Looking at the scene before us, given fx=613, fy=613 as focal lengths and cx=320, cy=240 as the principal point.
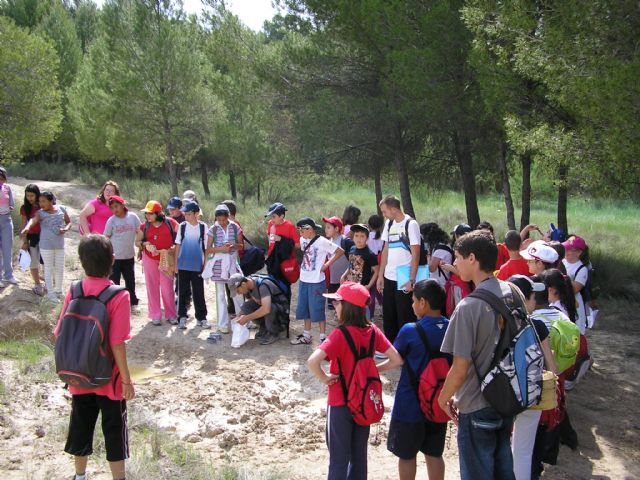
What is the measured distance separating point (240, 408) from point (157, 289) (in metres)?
2.97

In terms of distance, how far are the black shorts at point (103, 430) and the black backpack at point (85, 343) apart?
217mm

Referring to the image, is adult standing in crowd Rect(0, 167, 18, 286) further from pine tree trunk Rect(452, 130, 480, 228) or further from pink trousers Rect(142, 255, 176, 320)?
pine tree trunk Rect(452, 130, 480, 228)

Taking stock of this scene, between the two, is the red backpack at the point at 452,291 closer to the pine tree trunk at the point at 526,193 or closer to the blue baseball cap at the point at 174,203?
the blue baseball cap at the point at 174,203

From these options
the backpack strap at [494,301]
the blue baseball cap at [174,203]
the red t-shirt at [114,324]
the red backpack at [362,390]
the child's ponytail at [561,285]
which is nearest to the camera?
the backpack strap at [494,301]

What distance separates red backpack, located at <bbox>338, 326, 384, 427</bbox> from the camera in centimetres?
364

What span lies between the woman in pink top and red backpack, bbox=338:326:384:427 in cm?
552

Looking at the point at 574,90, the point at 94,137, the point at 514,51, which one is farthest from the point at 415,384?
the point at 94,137

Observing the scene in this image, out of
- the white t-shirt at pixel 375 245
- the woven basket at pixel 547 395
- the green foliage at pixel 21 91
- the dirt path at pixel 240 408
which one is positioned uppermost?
the green foliage at pixel 21 91

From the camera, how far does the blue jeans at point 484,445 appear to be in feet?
10.7

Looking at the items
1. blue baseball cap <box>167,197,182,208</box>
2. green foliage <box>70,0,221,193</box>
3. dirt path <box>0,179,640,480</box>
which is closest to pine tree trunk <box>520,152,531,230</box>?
dirt path <box>0,179,640,480</box>

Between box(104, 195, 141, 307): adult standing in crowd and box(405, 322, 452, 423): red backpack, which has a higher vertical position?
box(104, 195, 141, 307): adult standing in crowd

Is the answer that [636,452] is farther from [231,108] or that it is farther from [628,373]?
[231,108]

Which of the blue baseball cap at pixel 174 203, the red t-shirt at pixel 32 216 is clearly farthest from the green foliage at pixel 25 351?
the blue baseball cap at pixel 174 203

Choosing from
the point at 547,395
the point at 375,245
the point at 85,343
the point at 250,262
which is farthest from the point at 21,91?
the point at 547,395
